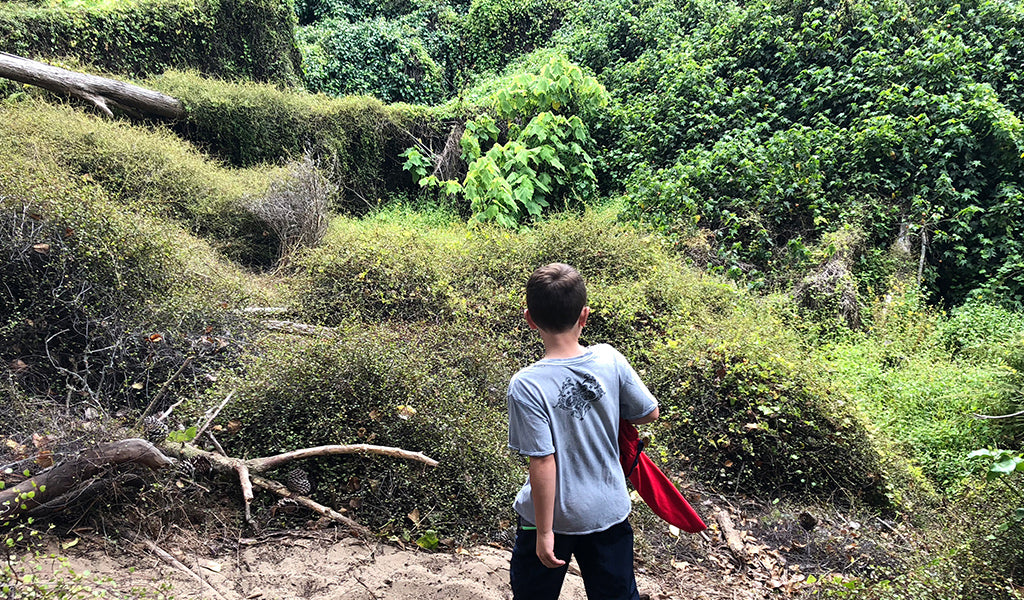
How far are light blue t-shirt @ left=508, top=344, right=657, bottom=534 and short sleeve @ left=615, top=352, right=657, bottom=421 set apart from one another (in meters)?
0.03

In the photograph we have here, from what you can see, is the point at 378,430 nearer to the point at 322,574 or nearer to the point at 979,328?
the point at 322,574

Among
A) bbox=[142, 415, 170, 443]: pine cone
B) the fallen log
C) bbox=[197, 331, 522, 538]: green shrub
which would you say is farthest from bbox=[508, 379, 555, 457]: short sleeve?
bbox=[142, 415, 170, 443]: pine cone

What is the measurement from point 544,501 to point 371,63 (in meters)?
14.0

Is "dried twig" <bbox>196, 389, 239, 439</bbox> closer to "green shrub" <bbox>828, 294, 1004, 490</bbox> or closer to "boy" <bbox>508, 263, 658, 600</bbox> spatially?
"boy" <bbox>508, 263, 658, 600</bbox>

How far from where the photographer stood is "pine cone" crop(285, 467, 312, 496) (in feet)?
11.0

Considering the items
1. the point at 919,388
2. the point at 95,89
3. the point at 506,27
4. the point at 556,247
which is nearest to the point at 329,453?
the point at 556,247

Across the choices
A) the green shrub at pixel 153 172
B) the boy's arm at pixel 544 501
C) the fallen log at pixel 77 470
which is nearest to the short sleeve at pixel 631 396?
the boy's arm at pixel 544 501

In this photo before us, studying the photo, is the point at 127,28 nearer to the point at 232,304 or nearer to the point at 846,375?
the point at 232,304

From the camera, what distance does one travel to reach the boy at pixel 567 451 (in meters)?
1.83

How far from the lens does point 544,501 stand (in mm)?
1815

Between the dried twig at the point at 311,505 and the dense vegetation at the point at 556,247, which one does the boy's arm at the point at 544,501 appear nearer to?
the dense vegetation at the point at 556,247

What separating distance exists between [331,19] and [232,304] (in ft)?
42.4

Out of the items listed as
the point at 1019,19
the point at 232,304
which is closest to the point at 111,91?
the point at 232,304

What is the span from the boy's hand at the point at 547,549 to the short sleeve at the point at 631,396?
1.63 ft
